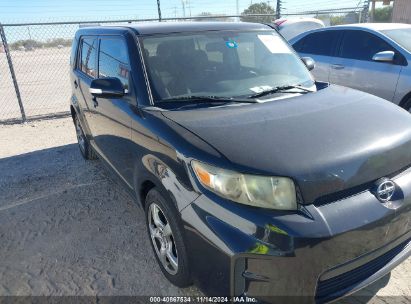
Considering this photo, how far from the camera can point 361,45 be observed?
586cm

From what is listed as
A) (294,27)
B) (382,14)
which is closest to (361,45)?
(294,27)

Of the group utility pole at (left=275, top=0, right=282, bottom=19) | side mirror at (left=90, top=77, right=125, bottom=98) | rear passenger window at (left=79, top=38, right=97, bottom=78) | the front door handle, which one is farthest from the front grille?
utility pole at (left=275, top=0, right=282, bottom=19)

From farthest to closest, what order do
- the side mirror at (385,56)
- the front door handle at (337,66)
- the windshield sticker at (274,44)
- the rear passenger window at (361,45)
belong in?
the front door handle at (337,66), the rear passenger window at (361,45), the side mirror at (385,56), the windshield sticker at (274,44)

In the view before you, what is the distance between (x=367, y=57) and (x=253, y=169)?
4686 mm

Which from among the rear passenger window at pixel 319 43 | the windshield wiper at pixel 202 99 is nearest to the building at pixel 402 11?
the rear passenger window at pixel 319 43

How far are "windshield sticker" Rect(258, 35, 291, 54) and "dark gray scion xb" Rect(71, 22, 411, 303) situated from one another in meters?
0.34

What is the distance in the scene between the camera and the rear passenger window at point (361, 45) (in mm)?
5600

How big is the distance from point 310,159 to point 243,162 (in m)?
0.37

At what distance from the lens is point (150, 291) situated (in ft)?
8.61

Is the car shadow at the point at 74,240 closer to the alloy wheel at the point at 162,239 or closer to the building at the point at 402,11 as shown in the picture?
the alloy wheel at the point at 162,239

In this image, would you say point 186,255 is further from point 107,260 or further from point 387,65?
point 387,65

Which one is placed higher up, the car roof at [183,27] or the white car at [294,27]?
Result: the car roof at [183,27]

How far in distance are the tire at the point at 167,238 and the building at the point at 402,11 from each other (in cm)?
2216

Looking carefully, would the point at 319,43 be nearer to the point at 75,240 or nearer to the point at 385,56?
the point at 385,56
